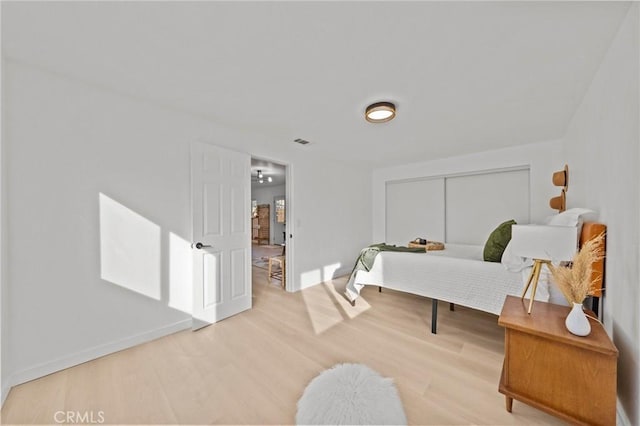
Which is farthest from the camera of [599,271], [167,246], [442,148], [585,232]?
[442,148]

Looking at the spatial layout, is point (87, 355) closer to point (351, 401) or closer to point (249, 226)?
point (249, 226)

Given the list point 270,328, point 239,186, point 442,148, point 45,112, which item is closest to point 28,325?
point 45,112

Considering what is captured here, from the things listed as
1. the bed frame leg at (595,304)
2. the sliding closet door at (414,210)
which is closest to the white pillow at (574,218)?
the bed frame leg at (595,304)

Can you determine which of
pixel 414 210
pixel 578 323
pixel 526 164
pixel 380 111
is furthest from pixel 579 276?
pixel 414 210

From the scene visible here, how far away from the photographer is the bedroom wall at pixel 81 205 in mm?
1668

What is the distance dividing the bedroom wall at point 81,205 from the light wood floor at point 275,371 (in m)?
0.22

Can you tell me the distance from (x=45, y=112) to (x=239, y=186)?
1622 mm

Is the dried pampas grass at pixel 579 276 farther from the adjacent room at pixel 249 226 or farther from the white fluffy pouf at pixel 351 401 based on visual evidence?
the white fluffy pouf at pixel 351 401

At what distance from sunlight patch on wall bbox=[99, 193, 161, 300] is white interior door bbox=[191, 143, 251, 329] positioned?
363mm

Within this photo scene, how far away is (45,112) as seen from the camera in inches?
69.7

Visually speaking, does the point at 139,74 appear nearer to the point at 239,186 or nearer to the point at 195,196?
the point at 195,196

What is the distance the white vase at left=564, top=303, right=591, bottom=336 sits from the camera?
3.90ft

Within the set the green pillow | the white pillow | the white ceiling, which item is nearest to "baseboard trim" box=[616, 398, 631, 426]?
the white pillow

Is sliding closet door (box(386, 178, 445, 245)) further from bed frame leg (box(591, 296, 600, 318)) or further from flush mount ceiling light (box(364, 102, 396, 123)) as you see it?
bed frame leg (box(591, 296, 600, 318))
